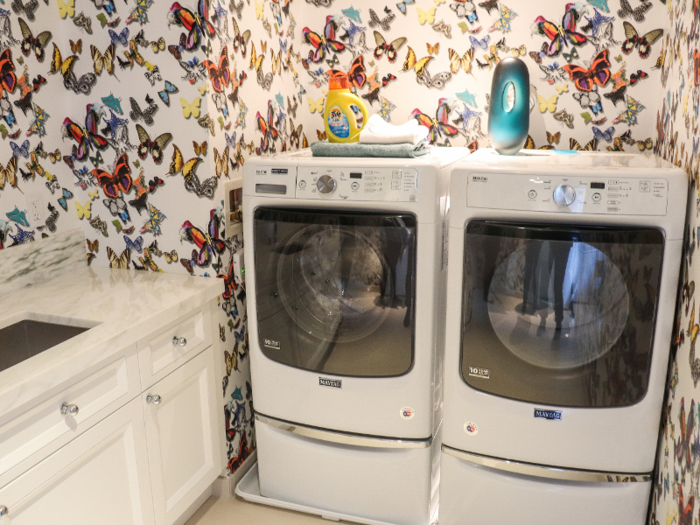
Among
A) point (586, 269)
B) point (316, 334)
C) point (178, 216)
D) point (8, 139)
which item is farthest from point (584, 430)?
point (8, 139)

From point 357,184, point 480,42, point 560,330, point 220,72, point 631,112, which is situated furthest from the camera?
point 480,42

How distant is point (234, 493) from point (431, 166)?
1.53 m

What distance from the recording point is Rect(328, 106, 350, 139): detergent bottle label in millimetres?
2161

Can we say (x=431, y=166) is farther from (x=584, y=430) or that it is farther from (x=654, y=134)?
(x=654, y=134)

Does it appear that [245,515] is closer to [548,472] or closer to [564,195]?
[548,472]

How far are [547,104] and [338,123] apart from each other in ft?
2.89

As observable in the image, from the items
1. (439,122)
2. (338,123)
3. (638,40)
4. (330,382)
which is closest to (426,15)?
(439,122)

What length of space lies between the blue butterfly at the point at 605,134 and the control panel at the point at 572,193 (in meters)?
0.83

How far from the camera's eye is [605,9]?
2.17 m

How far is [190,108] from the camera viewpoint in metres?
1.95

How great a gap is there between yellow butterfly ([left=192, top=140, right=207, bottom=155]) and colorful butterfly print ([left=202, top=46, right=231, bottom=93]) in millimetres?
195

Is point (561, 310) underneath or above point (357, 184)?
underneath

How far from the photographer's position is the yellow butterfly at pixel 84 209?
2.17 metres

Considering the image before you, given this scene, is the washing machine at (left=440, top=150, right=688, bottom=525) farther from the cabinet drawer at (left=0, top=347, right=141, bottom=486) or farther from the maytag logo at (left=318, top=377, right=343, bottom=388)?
the cabinet drawer at (left=0, top=347, right=141, bottom=486)
